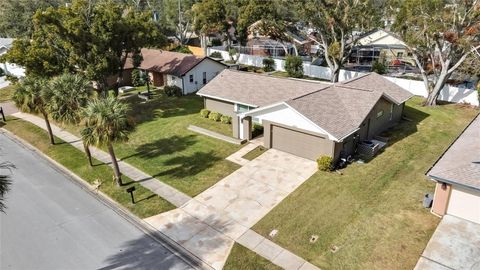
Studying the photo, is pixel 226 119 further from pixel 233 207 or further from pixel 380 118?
pixel 233 207

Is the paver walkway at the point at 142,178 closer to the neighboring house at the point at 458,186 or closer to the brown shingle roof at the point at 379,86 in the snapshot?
the neighboring house at the point at 458,186

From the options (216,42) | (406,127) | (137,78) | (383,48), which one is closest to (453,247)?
(406,127)

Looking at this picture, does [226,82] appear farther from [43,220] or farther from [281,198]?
[43,220]

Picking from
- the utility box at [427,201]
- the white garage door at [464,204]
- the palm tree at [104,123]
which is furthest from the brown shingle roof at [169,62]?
the white garage door at [464,204]

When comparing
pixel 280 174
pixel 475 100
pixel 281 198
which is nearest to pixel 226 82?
pixel 280 174

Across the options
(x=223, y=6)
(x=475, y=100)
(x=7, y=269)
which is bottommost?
(x=7, y=269)

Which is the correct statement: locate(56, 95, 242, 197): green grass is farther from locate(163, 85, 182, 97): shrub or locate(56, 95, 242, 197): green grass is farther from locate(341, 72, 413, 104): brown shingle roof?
locate(341, 72, 413, 104): brown shingle roof
